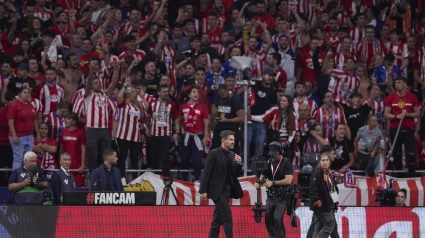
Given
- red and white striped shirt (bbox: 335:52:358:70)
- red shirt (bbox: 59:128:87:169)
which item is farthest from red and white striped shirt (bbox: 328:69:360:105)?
red shirt (bbox: 59:128:87:169)

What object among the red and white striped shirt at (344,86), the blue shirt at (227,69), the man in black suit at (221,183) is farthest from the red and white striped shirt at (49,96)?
the man in black suit at (221,183)

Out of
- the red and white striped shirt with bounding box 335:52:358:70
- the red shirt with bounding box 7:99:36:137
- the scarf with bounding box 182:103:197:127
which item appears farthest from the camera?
the red and white striped shirt with bounding box 335:52:358:70

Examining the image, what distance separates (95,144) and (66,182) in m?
1.72

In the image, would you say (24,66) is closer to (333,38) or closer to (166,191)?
(166,191)

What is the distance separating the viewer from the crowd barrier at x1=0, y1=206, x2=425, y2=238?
59.5ft

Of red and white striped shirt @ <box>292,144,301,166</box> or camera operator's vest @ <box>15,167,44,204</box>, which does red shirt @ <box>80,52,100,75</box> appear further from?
red and white striped shirt @ <box>292,144,301,166</box>

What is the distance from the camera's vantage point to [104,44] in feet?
77.1

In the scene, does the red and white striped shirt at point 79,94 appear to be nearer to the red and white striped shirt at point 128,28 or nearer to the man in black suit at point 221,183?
the red and white striped shirt at point 128,28

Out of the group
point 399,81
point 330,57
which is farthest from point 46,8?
point 399,81

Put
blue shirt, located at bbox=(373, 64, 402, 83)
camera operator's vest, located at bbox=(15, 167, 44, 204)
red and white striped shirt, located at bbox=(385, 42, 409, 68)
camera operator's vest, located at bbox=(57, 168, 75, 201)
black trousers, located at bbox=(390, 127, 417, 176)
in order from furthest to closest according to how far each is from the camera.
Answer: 1. red and white striped shirt, located at bbox=(385, 42, 409, 68)
2. blue shirt, located at bbox=(373, 64, 402, 83)
3. black trousers, located at bbox=(390, 127, 417, 176)
4. camera operator's vest, located at bbox=(57, 168, 75, 201)
5. camera operator's vest, located at bbox=(15, 167, 44, 204)

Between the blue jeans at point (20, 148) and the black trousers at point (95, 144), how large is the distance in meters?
1.19

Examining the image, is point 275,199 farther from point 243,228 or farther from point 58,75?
point 58,75

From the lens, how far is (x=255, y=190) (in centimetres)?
2181

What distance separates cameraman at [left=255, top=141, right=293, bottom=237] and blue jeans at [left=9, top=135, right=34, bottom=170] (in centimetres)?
562
